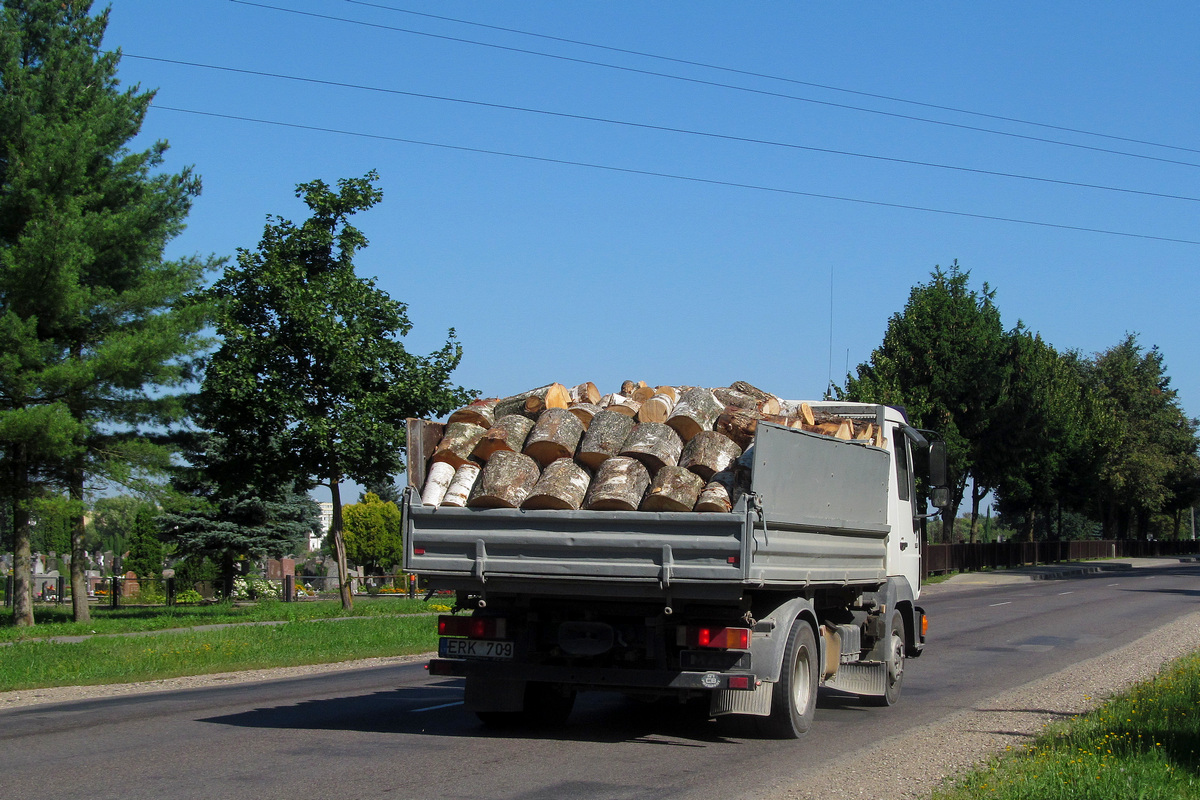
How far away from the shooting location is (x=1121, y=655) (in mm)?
16172

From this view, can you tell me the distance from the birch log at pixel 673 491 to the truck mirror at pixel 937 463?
391 centimetres

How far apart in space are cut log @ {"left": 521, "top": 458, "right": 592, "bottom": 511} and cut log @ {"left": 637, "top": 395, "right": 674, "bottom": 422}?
0.77 metres

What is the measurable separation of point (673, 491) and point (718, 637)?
113cm

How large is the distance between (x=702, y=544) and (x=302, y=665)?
1004cm

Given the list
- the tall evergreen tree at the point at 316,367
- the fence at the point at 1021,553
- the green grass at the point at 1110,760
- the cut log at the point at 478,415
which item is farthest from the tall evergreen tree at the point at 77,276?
the fence at the point at 1021,553

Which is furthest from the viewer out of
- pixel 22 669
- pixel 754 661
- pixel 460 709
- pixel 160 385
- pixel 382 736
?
pixel 160 385

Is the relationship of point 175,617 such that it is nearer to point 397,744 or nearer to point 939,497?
point 397,744

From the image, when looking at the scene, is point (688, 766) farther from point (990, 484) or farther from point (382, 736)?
point (990, 484)

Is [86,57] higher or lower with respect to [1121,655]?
higher

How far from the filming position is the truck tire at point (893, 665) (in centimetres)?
1101

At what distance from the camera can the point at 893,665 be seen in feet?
36.8

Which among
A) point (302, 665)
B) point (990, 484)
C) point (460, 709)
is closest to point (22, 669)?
point (302, 665)

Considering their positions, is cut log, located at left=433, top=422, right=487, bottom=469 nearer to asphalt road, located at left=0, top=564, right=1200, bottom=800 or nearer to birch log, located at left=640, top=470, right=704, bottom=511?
birch log, located at left=640, top=470, right=704, bottom=511

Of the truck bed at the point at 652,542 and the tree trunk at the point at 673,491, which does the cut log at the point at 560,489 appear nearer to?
the truck bed at the point at 652,542
